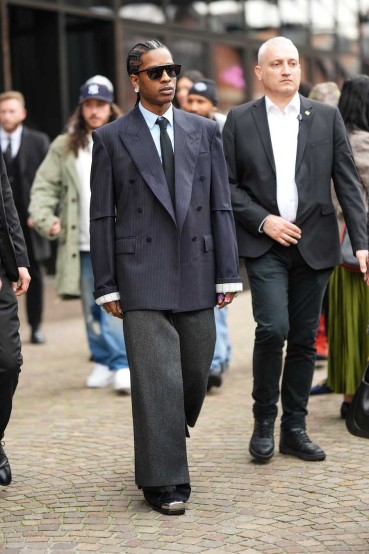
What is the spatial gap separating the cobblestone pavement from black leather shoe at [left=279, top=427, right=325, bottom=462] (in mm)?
45

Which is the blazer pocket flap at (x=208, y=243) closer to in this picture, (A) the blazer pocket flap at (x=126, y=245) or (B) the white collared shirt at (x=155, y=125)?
(A) the blazer pocket flap at (x=126, y=245)

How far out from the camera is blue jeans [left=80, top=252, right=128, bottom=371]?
8.54 m

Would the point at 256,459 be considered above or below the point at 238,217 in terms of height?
below

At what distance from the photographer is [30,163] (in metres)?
10.9

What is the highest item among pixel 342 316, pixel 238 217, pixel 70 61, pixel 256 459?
pixel 70 61

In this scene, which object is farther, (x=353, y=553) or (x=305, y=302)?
(x=305, y=302)

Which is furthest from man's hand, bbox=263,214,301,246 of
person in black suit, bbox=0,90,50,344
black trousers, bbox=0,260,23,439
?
person in black suit, bbox=0,90,50,344

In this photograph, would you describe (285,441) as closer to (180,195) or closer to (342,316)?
(342,316)

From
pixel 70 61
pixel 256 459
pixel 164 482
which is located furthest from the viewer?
pixel 70 61

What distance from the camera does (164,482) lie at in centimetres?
527

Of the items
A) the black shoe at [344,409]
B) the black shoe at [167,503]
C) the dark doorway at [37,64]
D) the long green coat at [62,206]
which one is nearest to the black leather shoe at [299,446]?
the black shoe at [344,409]

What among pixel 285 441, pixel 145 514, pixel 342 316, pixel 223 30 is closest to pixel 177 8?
pixel 223 30

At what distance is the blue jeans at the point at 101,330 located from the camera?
28.0 feet

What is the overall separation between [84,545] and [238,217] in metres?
2.06
